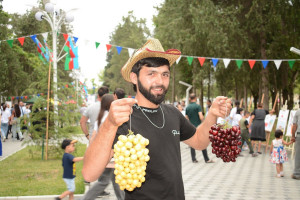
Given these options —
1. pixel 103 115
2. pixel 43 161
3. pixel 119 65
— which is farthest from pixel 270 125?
pixel 119 65

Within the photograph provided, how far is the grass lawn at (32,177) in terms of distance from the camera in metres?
7.50

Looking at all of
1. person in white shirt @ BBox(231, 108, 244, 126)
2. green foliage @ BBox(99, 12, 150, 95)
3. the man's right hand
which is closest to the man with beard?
the man's right hand

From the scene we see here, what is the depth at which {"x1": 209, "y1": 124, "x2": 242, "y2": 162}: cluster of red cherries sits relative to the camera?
9.57 ft

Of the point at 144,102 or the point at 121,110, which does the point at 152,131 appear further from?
the point at 121,110

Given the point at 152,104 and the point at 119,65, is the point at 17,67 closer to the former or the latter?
the point at 119,65

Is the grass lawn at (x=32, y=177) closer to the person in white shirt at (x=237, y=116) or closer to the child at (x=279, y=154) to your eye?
the child at (x=279, y=154)

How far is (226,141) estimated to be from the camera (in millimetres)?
2910

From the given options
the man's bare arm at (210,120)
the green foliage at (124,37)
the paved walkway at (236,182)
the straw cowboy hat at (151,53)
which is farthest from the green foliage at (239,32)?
the green foliage at (124,37)

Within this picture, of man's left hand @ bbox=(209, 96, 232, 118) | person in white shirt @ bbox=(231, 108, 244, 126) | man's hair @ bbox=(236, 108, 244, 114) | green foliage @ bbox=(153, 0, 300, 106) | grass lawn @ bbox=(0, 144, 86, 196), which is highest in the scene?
green foliage @ bbox=(153, 0, 300, 106)

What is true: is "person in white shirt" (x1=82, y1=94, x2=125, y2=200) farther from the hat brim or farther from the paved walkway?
the hat brim

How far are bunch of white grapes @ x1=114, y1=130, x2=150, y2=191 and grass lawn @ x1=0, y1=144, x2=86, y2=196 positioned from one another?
224 inches

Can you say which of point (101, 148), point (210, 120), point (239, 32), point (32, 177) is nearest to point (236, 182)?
point (32, 177)

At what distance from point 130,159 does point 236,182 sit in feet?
24.3

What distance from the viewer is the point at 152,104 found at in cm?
279
